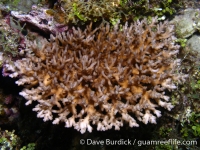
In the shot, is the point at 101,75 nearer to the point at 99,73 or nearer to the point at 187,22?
the point at 99,73

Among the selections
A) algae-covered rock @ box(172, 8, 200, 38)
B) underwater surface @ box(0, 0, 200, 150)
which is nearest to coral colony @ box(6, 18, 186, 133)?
underwater surface @ box(0, 0, 200, 150)

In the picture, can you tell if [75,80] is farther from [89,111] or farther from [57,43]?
[57,43]

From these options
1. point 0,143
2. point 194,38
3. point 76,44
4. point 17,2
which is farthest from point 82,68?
point 0,143

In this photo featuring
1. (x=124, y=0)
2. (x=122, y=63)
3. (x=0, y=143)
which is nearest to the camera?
(x=122, y=63)

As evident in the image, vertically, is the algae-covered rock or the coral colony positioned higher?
the algae-covered rock

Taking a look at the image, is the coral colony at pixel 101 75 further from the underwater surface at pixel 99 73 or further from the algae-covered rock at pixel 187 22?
the algae-covered rock at pixel 187 22

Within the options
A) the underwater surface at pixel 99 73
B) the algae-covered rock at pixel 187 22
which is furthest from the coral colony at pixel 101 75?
the algae-covered rock at pixel 187 22

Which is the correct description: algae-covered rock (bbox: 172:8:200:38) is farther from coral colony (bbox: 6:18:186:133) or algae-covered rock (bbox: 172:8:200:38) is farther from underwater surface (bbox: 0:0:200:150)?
coral colony (bbox: 6:18:186:133)

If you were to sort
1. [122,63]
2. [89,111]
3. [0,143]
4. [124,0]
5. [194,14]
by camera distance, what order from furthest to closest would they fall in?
[0,143], [194,14], [124,0], [122,63], [89,111]
